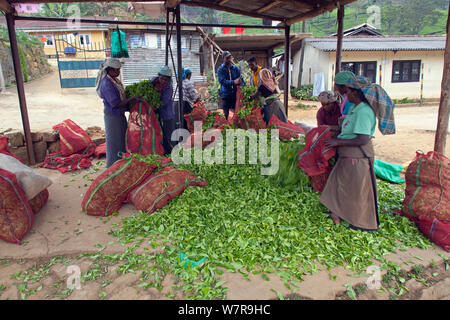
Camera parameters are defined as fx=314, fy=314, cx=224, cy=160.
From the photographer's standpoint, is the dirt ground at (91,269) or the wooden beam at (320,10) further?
the wooden beam at (320,10)

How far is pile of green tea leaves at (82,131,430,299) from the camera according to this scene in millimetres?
2498

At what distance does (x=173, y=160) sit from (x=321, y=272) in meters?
2.79

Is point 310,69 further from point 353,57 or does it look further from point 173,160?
point 173,160

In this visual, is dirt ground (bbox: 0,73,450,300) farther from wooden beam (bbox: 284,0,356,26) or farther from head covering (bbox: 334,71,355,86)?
wooden beam (bbox: 284,0,356,26)

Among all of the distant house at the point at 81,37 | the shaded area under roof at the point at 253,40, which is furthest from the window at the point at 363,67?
the distant house at the point at 81,37

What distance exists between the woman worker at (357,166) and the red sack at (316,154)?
15cm

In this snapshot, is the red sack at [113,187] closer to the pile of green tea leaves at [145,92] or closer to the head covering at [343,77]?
the pile of green tea leaves at [145,92]

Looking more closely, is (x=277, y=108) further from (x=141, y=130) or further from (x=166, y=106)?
(x=141, y=130)

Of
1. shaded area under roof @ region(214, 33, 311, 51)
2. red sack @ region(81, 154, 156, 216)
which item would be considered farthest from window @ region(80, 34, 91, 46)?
red sack @ region(81, 154, 156, 216)

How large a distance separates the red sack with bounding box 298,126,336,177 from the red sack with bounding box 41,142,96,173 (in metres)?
3.73

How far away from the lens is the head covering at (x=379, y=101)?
284 cm

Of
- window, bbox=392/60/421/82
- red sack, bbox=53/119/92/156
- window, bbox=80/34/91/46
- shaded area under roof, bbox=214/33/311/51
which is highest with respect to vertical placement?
window, bbox=80/34/91/46

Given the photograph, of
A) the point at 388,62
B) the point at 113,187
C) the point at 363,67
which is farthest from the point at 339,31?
the point at 388,62

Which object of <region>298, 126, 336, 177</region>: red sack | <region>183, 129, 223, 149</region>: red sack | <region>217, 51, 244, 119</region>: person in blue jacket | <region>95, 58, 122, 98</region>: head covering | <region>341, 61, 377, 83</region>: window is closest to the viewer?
<region>298, 126, 336, 177</region>: red sack
